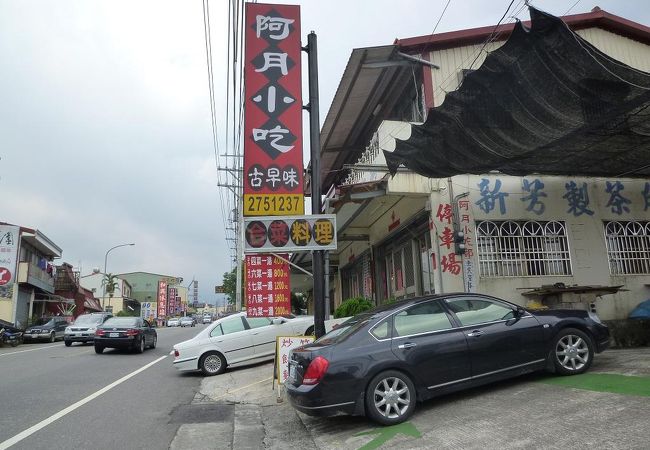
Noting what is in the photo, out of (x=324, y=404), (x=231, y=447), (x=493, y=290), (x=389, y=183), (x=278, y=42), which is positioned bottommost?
(x=231, y=447)

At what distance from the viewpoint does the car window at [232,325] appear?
13086 mm

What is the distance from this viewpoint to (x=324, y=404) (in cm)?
588

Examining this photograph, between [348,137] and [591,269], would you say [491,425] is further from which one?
[348,137]

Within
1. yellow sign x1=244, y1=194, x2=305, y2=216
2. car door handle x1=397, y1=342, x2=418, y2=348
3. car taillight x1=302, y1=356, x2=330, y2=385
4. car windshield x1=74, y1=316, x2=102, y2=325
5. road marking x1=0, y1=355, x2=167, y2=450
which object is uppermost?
yellow sign x1=244, y1=194, x2=305, y2=216

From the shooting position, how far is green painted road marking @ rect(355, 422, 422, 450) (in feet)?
18.0

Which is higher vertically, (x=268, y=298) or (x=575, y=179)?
(x=575, y=179)

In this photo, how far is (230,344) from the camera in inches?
505

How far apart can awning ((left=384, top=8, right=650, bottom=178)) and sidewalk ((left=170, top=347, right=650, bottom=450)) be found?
3.61 metres

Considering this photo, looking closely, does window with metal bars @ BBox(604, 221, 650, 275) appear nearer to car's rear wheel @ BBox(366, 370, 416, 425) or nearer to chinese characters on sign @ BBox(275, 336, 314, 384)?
chinese characters on sign @ BBox(275, 336, 314, 384)

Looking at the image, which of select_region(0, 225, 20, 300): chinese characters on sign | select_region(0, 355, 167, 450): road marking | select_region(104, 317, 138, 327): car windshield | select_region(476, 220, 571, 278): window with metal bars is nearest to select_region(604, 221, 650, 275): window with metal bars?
select_region(476, 220, 571, 278): window with metal bars

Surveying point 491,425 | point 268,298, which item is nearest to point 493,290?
point 268,298

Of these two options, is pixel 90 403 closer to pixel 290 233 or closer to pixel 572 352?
pixel 290 233

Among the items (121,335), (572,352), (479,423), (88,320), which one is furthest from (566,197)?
(88,320)

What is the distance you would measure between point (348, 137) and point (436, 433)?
1322 cm
